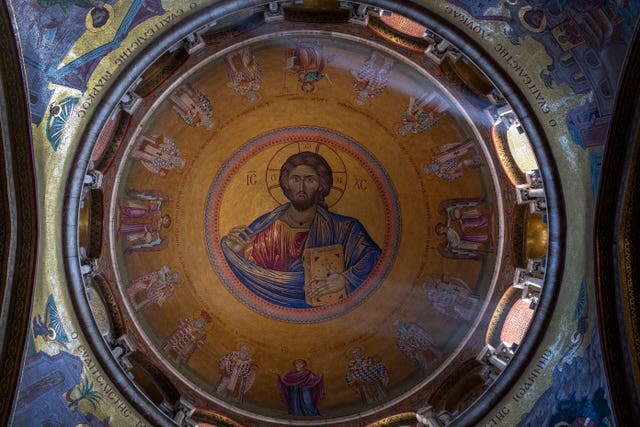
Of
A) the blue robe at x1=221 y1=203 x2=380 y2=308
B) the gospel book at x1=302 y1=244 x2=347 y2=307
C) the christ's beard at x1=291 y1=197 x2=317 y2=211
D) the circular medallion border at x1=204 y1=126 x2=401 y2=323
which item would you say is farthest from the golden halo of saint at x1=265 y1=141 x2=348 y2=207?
the gospel book at x1=302 y1=244 x2=347 y2=307

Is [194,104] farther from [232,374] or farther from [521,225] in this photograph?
[521,225]

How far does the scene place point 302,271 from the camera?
18109mm

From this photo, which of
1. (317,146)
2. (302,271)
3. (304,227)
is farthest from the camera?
(304,227)

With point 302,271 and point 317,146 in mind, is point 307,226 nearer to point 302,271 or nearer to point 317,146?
point 302,271

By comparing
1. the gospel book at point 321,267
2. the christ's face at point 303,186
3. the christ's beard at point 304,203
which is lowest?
the gospel book at point 321,267

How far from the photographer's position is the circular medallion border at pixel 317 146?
57.4ft

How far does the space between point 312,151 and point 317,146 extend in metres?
0.20

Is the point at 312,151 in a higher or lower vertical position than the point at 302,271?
higher

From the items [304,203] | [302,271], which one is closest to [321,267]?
[302,271]

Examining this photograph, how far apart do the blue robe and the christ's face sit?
332mm

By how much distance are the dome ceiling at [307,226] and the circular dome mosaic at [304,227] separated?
0.04m

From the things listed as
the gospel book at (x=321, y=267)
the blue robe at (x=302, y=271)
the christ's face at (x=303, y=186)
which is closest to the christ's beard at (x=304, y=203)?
the christ's face at (x=303, y=186)

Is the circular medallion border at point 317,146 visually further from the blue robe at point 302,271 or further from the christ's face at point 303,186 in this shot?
the christ's face at point 303,186

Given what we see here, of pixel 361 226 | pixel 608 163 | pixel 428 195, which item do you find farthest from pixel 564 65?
pixel 361 226
